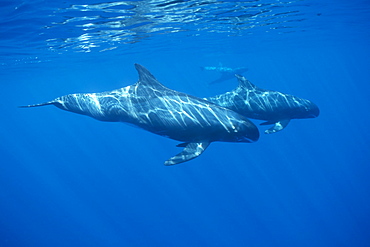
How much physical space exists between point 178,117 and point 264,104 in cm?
440

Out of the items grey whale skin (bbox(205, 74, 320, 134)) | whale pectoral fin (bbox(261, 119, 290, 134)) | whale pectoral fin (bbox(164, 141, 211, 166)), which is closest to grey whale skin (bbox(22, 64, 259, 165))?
whale pectoral fin (bbox(164, 141, 211, 166))

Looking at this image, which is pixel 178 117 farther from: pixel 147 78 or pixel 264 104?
pixel 264 104

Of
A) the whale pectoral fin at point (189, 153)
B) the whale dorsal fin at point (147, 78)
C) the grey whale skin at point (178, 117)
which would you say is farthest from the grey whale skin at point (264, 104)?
the whale pectoral fin at point (189, 153)

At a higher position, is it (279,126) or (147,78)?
(147,78)

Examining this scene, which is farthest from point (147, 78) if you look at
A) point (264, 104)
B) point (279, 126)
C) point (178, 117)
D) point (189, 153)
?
point (279, 126)

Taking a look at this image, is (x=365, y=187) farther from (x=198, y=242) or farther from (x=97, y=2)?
(x=97, y=2)

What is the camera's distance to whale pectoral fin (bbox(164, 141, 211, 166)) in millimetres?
6237

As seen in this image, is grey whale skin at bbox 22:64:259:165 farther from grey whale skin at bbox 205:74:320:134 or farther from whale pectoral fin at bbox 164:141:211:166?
grey whale skin at bbox 205:74:320:134

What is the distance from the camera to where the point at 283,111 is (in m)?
10.0

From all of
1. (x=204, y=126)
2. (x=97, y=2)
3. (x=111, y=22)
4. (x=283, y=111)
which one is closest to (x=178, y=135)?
(x=204, y=126)

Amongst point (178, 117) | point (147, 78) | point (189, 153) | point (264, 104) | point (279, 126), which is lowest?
point (279, 126)

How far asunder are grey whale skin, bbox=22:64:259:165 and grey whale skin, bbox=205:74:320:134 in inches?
118

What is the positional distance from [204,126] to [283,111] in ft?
15.6

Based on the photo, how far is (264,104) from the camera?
9.78 meters
